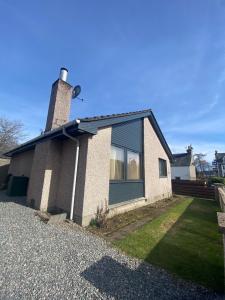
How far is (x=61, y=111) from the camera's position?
913cm

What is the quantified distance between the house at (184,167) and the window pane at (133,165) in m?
24.8

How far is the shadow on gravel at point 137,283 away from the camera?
258 cm

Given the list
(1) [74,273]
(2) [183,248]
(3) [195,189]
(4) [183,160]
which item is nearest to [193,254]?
(2) [183,248]

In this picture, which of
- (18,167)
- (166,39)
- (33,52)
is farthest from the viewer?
(18,167)

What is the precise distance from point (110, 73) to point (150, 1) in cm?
351

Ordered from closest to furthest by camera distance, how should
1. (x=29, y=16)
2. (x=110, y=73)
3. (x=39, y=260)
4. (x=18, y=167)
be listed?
1. (x=39, y=260)
2. (x=29, y=16)
3. (x=110, y=73)
4. (x=18, y=167)

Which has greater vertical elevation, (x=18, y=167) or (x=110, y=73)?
(x=110, y=73)

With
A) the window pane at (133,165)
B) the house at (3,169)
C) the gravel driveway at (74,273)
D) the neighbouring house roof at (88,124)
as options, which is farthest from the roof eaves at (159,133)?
the house at (3,169)

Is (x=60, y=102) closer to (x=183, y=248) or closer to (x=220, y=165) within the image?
(x=183, y=248)

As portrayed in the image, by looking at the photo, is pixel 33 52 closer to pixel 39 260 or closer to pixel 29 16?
pixel 29 16

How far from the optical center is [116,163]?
24.8 ft

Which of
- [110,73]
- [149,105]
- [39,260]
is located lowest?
[39,260]

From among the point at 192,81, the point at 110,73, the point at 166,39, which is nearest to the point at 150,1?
the point at 166,39

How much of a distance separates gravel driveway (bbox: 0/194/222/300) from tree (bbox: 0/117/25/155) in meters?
31.9
